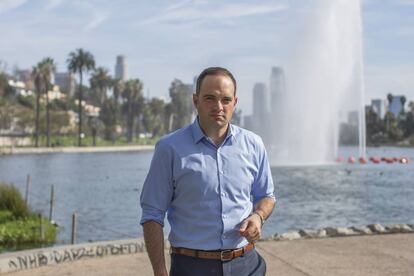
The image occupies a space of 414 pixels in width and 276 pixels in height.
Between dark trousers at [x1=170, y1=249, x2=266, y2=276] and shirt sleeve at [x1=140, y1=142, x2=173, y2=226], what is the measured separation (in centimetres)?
28

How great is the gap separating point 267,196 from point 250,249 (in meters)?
0.34

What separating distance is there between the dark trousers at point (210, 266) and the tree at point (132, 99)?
6108 inches

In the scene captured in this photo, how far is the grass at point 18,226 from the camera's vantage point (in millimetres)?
17031

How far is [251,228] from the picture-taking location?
3.50 m

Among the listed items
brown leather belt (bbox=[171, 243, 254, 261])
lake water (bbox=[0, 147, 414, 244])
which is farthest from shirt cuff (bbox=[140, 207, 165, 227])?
lake water (bbox=[0, 147, 414, 244])

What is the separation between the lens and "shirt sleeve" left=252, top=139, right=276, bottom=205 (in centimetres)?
379

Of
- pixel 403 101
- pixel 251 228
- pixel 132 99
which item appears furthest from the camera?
pixel 403 101

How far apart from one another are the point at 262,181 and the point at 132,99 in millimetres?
160497

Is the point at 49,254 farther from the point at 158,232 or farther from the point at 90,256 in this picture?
the point at 158,232

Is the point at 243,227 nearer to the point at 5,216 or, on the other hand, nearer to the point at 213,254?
the point at 213,254

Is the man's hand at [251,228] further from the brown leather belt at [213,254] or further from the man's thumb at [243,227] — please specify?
the brown leather belt at [213,254]

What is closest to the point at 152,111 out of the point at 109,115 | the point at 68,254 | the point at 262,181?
the point at 109,115

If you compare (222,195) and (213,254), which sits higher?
(222,195)

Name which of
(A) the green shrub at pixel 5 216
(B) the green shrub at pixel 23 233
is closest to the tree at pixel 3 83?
(A) the green shrub at pixel 5 216
